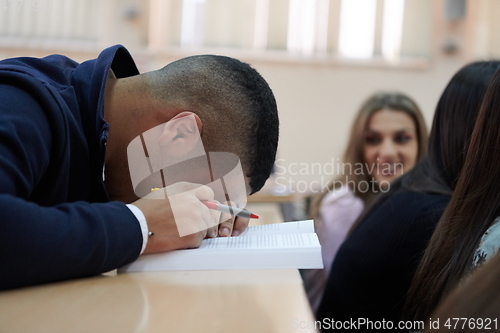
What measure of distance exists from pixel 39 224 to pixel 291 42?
100cm

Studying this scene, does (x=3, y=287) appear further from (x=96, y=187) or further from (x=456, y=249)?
(x=456, y=249)

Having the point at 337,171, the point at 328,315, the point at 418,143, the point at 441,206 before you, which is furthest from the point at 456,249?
the point at 337,171

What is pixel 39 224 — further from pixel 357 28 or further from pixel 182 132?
pixel 357 28

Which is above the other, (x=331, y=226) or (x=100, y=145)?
(x=100, y=145)

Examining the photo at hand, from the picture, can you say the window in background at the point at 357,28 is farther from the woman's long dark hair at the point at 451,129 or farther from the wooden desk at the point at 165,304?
the wooden desk at the point at 165,304

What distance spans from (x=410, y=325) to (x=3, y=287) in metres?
0.68

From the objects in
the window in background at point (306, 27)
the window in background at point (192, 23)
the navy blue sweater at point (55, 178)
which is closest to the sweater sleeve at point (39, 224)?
the navy blue sweater at point (55, 178)


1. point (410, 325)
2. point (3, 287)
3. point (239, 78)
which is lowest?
point (410, 325)

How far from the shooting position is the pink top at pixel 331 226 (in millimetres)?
1485

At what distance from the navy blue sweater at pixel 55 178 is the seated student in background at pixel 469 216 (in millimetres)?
498

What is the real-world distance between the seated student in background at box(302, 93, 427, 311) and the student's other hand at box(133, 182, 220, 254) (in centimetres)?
103

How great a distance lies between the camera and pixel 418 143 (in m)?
2.00

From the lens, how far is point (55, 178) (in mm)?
842

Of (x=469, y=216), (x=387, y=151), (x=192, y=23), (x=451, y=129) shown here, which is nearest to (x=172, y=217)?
(x=469, y=216)
